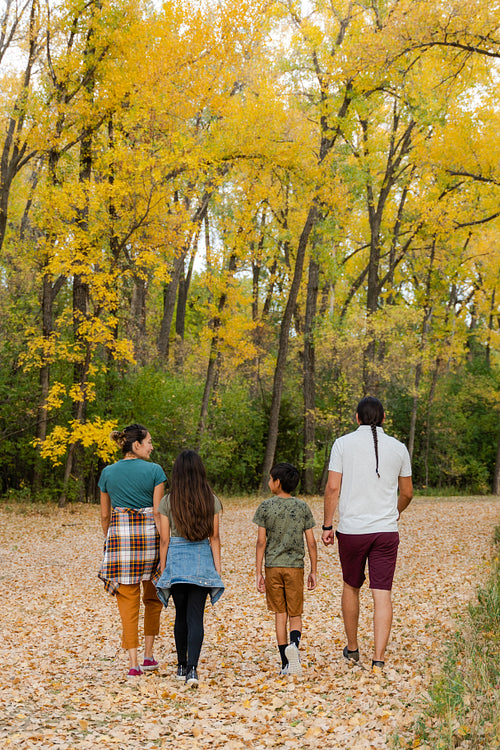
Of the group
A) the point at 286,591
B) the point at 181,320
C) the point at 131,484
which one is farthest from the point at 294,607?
the point at 181,320

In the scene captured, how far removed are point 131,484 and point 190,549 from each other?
63 centimetres

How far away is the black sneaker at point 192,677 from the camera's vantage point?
4.56m

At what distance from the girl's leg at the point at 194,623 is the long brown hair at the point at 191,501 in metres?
0.36

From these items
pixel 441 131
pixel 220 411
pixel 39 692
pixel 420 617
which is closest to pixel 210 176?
pixel 441 131

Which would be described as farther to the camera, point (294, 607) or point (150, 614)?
point (150, 614)

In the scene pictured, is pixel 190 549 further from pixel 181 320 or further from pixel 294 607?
pixel 181 320

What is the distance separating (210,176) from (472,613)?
12387 mm

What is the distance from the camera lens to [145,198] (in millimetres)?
14492

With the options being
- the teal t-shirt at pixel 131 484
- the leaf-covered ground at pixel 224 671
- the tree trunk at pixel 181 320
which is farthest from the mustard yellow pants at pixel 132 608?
the tree trunk at pixel 181 320

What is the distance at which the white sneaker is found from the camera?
4.71 metres

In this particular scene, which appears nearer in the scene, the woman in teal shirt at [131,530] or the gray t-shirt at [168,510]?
the gray t-shirt at [168,510]

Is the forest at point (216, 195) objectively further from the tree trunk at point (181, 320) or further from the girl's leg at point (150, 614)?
the girl's leg at point (150, 614)

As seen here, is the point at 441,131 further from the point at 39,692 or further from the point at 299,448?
the point at 39,692

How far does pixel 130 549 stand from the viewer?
4797 mm
